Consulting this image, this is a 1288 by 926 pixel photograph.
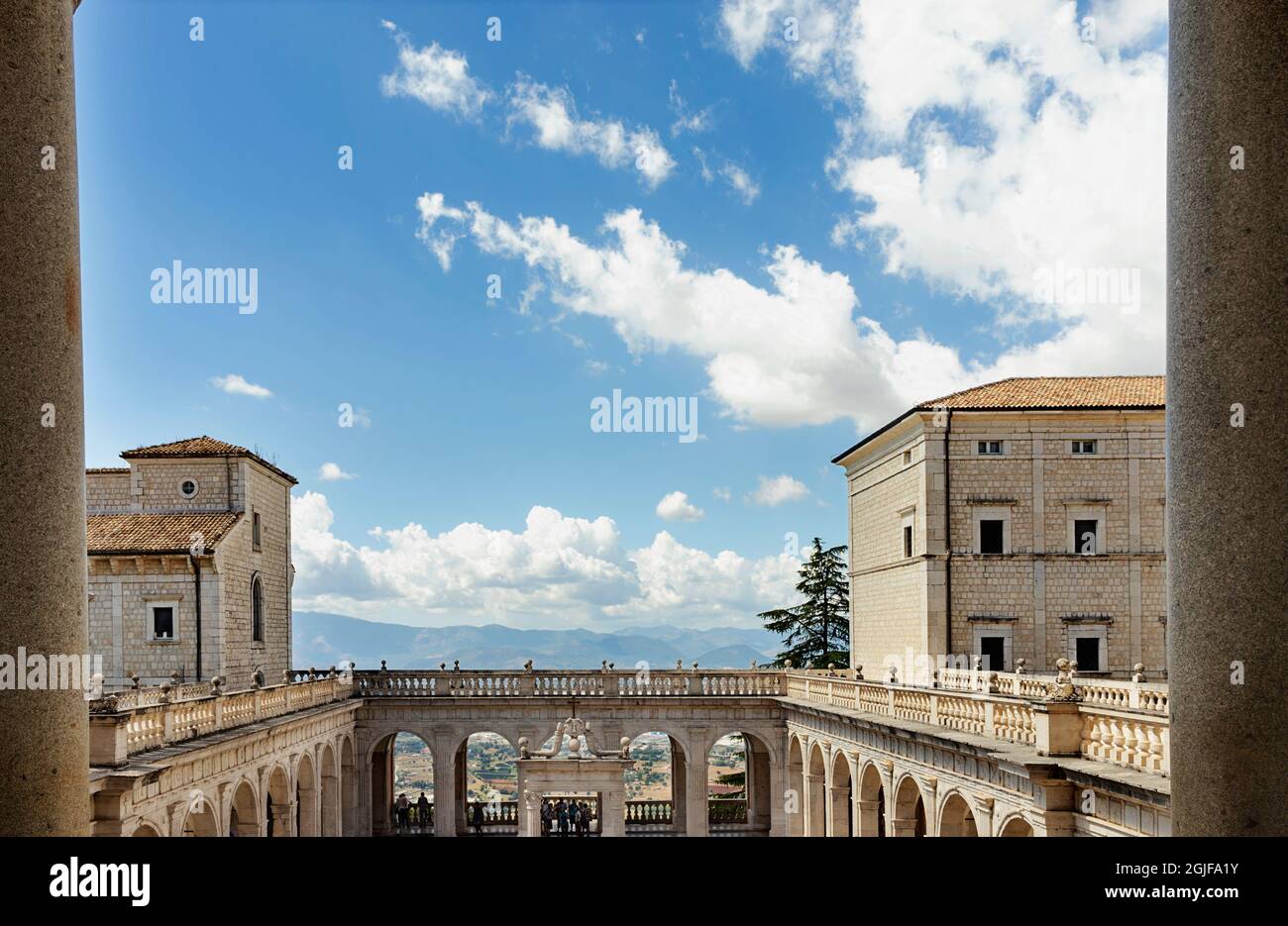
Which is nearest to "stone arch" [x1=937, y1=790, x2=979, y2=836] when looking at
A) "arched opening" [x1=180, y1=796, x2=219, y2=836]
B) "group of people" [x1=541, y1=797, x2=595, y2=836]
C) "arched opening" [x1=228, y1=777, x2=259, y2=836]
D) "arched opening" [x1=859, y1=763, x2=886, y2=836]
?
"arched opening" [x1=859, y1=763, x2=886, y2=836]

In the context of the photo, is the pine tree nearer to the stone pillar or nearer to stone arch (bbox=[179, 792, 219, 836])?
stone arch (bbox=[179, 792, 219, 836])

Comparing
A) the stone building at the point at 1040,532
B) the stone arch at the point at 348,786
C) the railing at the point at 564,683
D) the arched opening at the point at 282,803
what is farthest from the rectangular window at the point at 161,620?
the stone building at the point at 1040,532

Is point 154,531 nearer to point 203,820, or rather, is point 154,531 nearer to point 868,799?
point 203,820

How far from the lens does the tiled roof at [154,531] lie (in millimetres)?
36500

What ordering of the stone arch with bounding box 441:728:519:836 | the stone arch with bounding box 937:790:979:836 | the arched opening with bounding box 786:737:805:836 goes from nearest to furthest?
1. the stone arch with bounding box 937:790:979:836
2. the arched opening with bounding box 786:737:805:836
3. the stone arch with bounding box 441:728:519:836

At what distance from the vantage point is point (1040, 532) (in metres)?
41.6

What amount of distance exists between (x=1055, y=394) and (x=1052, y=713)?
29.8 m

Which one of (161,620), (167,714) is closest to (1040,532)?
(161,620)

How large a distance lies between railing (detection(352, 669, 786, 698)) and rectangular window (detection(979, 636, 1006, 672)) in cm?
761

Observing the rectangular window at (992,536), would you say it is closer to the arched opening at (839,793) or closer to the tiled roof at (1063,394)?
the tiled roof at (1063,394)

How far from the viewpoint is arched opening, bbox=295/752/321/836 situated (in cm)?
3341
